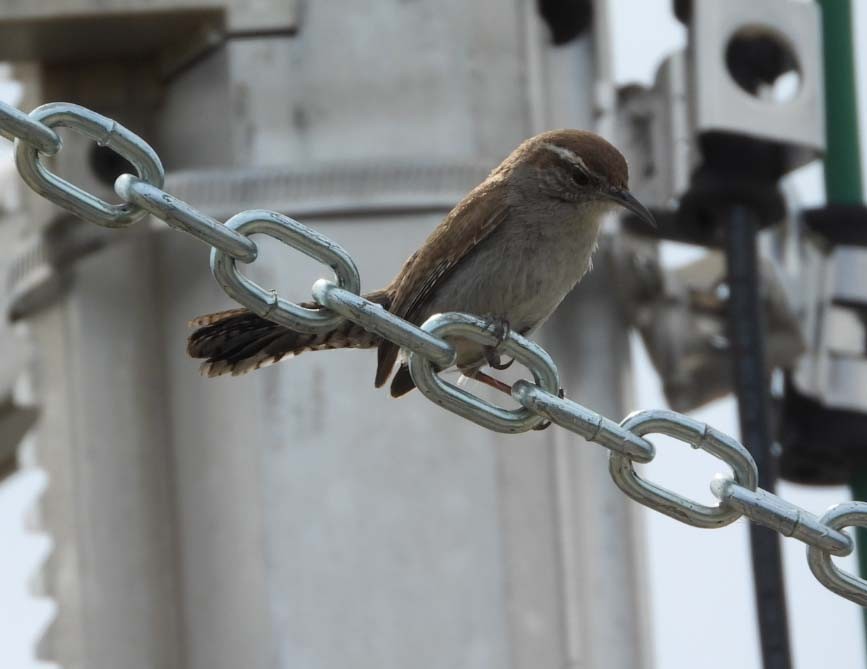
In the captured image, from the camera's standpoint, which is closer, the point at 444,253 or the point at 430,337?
the point at 430,337

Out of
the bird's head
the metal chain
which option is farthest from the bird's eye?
the metal chain

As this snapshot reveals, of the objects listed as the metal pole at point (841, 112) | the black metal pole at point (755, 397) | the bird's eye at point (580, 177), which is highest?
the metal pole at point (841, 112)

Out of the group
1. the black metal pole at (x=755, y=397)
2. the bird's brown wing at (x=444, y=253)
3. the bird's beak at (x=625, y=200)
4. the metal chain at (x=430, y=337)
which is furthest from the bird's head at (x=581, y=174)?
the black metal pole at (x=755, y=397)

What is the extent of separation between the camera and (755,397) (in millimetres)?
7414

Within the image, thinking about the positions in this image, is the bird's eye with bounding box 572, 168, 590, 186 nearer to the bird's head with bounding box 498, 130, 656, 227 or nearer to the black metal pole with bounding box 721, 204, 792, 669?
the bird's head with bounding box 498, 130, 656, 227

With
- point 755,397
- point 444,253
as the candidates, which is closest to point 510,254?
point 444,253

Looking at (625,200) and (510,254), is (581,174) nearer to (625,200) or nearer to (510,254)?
(625,200)

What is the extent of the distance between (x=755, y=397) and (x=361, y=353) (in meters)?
1.23

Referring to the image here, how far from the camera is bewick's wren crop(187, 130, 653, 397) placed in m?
5.16

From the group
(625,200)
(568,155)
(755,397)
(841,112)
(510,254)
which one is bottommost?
(755,397)

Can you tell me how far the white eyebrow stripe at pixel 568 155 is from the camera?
17.5ft

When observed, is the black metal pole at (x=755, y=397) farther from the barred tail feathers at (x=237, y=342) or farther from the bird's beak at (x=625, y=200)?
the barred tail feathers at (x=237, y=342)

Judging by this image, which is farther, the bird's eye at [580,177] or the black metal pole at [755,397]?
the black metal pole at [755,397]

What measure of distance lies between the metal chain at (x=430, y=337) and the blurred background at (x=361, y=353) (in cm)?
326
